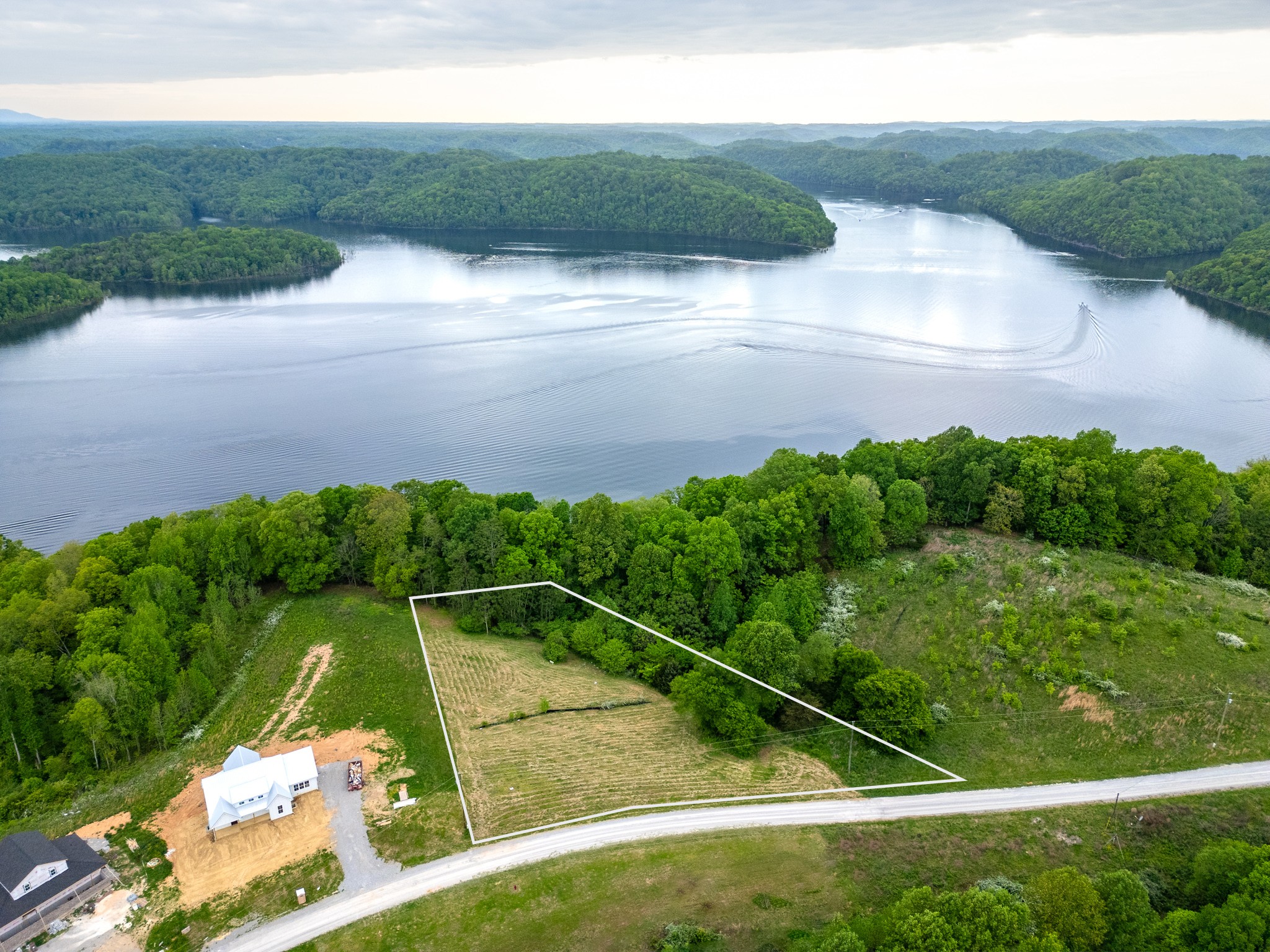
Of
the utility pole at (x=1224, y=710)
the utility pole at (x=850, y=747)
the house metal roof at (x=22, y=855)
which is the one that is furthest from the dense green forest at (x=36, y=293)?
the utility pole at (x=1224, y=710)

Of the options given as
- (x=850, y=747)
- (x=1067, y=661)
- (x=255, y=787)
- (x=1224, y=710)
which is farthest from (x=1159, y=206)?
(x=255, y=787)

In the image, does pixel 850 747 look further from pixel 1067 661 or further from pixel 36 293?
pixel 36 293

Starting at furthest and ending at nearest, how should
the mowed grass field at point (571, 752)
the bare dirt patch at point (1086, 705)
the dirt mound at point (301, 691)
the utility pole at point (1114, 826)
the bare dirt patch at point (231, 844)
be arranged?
the dirt mound at point (301, 691), the bare dirt patch at point (1086, 705), the mowed grass field at point (571, 752), the utility pole at point (1114, 826), the bare dirt patch at point (231, 844)

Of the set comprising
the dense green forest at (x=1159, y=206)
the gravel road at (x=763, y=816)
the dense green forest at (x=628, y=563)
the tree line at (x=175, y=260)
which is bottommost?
the gravel road at (x=763, y=816)

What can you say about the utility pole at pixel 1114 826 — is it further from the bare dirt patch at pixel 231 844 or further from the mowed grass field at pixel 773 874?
the bare dirt patch at pixel 231 844

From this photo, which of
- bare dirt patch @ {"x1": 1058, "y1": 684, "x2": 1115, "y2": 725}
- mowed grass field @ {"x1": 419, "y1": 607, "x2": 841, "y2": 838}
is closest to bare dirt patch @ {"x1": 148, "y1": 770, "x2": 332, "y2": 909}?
mowed grass field @ {"x1": 419, "y1": 607, "x2": 841, "y2": 838}

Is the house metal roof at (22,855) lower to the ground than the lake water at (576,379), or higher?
lower

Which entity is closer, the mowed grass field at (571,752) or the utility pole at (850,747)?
the mowed grass field at (571,752)
